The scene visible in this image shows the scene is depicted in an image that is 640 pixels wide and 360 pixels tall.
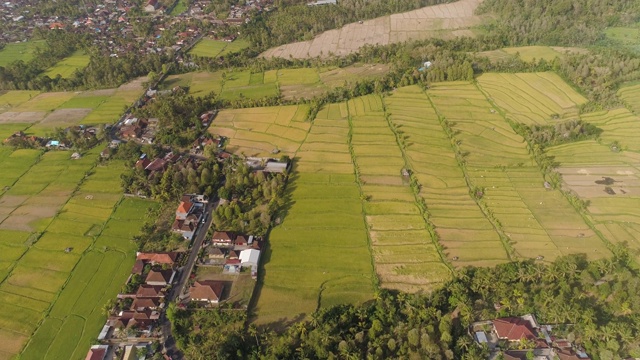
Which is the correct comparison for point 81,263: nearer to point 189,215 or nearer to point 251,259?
point 189,215

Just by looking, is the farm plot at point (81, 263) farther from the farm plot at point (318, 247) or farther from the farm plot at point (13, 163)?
the farm plot at point (318, 247)

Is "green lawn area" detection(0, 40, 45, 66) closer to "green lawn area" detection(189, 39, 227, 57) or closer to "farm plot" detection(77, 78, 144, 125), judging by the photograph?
"farm plot" detection(77, 78, 144, 125)

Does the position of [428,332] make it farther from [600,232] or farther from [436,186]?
[600,232]

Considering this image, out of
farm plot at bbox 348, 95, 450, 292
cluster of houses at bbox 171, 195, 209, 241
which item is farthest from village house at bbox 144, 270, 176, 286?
farm plot at bbox 348, 95, 450, 292

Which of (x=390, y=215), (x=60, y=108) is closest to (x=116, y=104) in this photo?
(x=60, y=108)

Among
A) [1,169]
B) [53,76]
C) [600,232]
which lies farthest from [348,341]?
[53,76]
